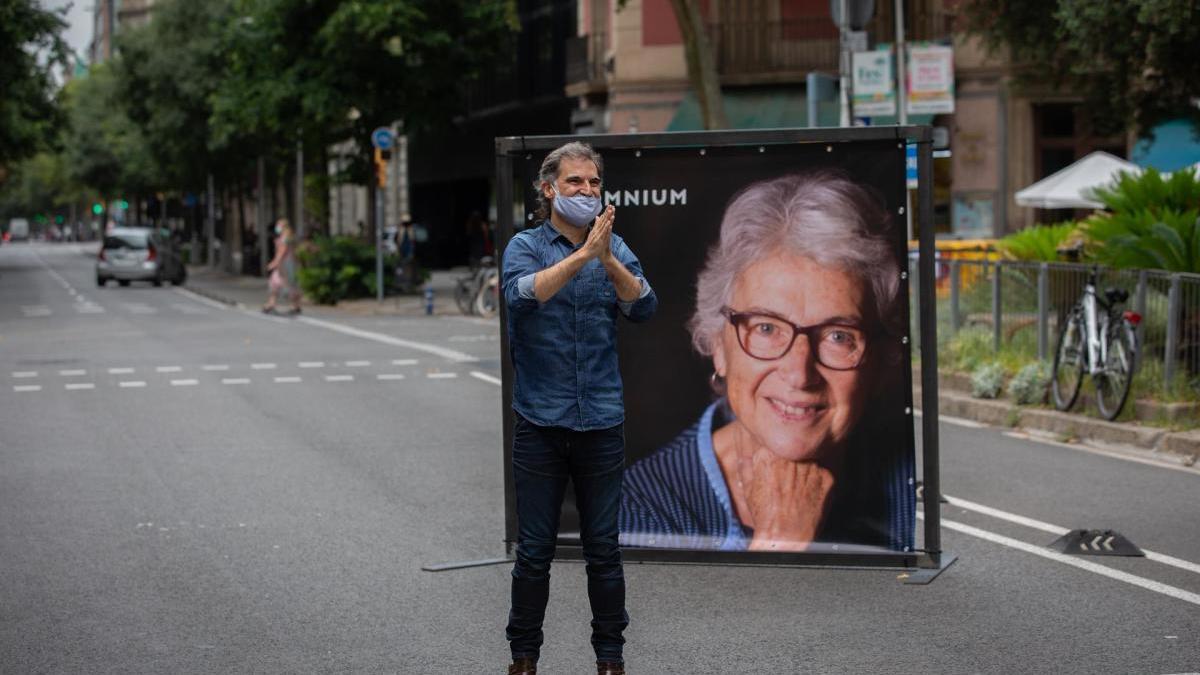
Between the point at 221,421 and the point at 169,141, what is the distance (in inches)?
1614

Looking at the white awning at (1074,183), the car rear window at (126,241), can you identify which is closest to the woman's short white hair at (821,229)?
the white awning at (1074,183)

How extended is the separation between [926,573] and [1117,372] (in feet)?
18.6

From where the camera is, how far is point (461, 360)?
20141 millimetres

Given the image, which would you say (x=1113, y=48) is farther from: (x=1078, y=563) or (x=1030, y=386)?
(x=1078, y=563)

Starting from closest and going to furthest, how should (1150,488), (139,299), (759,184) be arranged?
(759,184) < (1150,488) < (139,299)

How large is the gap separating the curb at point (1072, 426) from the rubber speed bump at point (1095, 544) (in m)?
2.21

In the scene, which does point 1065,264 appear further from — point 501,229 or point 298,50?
point 298,50

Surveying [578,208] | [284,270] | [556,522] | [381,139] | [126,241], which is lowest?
[556,522]

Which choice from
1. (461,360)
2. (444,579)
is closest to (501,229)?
(444,579)

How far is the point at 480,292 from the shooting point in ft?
100

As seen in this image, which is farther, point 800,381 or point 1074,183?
point 1074,183

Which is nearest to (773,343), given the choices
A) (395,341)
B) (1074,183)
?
(395,341)

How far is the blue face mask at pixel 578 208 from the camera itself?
17.7ft

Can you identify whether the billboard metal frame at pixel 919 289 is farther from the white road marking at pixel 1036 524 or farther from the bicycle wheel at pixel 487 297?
the bicycle wheel at pixel 487 297
